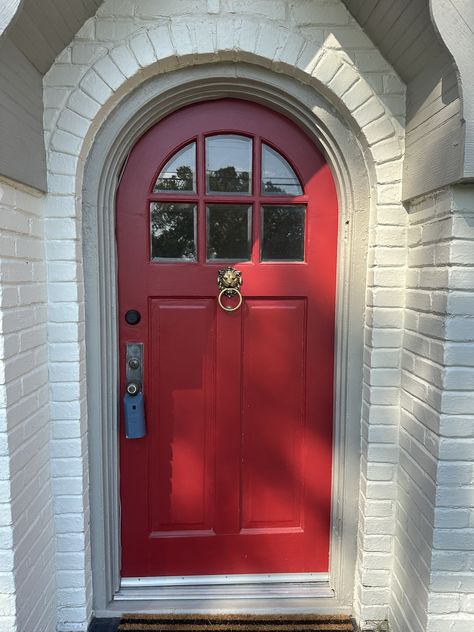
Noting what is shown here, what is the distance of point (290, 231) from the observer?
1.91 meters

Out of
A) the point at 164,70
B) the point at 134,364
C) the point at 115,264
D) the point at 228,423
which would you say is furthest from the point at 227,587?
the point at 164,70

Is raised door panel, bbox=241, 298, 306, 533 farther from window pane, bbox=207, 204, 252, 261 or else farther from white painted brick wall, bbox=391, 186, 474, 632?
white painted brick wall, bbox=391, 186, 474, 632

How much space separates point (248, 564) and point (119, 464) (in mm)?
810

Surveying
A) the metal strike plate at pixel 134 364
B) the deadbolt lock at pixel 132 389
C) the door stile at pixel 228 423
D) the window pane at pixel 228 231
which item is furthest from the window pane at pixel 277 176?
the deadbolt lock at pixel 132 389

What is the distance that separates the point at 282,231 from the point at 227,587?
173 centimetres

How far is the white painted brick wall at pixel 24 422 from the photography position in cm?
143

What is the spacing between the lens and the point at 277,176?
1.89 m

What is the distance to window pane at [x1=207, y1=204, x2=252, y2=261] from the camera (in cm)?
189

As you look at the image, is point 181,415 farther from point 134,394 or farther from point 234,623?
point 234,623

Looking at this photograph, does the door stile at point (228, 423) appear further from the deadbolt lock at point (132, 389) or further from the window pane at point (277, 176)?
the window pane at point (277, 176)

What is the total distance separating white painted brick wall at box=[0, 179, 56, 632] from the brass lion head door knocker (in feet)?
2.42

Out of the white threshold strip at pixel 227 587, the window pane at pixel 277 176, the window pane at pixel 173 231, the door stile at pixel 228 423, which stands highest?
the window pane at pixel 277 176

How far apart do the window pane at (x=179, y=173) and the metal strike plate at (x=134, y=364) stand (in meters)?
0.72

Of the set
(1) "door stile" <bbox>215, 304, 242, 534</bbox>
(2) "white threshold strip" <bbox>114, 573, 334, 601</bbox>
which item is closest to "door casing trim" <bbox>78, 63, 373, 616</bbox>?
(2) "white threshold strip" <bbox>114, 573, 334, 601</bbox>
